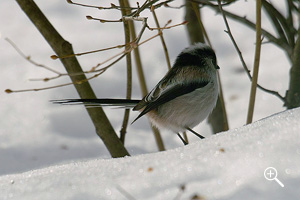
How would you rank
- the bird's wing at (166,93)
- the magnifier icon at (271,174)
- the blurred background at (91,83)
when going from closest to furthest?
the magnifier icon at (271,174)
the bird's wing at (166,93)
the blurred background at (91,83)

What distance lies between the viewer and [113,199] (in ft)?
5.88

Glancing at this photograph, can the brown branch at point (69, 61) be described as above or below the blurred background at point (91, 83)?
above

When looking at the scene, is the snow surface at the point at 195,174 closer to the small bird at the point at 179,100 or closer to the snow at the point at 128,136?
the snow at the point at 128,136

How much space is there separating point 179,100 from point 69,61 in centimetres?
79

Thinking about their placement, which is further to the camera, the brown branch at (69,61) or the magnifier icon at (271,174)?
the brown branch at (69,61)

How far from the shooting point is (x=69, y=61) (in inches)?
128

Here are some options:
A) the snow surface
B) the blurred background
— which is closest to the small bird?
the blurred background

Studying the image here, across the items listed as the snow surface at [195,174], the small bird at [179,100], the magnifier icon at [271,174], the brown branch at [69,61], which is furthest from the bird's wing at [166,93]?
the magnifier icon at [271,174]

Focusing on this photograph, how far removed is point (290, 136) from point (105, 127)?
1.60 metres

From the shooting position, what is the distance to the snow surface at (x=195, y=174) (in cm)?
173

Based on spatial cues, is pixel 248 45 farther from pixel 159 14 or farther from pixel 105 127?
pixel 105 127

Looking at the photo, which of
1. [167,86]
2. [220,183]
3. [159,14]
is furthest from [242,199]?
[159,14]

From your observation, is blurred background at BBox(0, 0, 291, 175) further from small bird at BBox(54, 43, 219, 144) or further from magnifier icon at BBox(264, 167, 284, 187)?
magnifier icon at BBox(264, 167, 284, 187)

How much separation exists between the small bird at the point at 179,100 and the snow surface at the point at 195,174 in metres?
0.98
